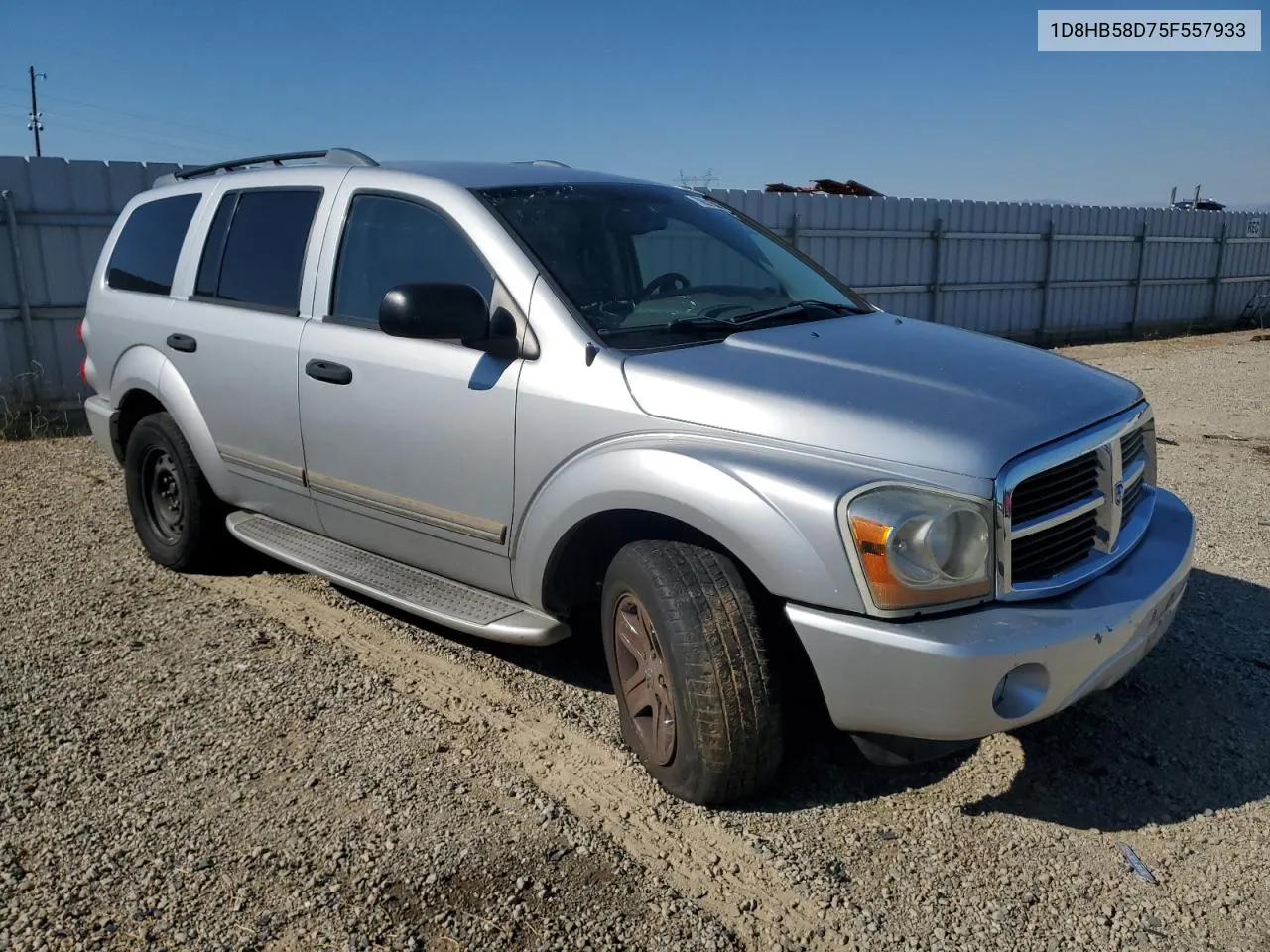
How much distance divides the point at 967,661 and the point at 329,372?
8.23 feet

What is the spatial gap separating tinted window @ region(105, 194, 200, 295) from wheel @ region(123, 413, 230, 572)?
683 millimetres

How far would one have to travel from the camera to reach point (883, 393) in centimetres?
279

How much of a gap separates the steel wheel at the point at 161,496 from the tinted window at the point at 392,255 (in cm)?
168

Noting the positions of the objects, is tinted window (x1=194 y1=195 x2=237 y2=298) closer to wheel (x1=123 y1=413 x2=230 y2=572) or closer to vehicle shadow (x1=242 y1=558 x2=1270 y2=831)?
wheel (x1=123 y1=413 x2=230 y2=572)

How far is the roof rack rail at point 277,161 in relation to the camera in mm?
4203

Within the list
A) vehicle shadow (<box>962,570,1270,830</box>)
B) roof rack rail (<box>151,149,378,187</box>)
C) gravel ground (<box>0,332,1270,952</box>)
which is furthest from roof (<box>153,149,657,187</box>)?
vehicle shadow (<box>962,570,1270,830</box>)

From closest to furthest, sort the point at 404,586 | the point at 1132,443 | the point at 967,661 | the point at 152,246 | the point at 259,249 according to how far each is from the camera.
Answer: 1. the point at 967,661
2. the point at 1132,443
3. the point at 404,586
4. the point at 259,249
5. the point at 152,246

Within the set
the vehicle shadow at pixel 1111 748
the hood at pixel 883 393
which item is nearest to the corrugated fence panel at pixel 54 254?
the vehicle shadow at pixel 1111 748

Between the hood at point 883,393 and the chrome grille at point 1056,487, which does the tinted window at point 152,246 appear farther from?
the chrome grille at point 1056,487

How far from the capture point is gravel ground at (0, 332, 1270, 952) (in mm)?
2506

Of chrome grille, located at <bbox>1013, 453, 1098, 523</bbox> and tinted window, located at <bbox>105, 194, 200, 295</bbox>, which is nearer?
chrome grille, located at <bbox>1013, 453, 1098, 523</bbox>

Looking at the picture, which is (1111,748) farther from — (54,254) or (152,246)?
(54,254)

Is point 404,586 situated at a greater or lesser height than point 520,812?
greater

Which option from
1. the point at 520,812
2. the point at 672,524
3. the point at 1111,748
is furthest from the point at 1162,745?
the point at 520,812
